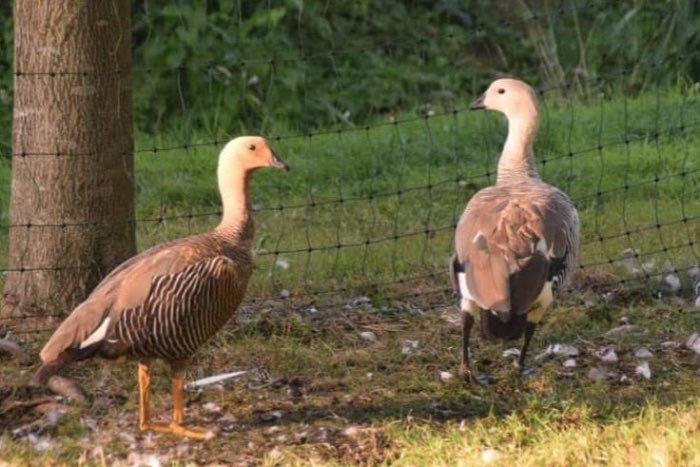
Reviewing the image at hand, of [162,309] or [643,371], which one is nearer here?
[162,309]

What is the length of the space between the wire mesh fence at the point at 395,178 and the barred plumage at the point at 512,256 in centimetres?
107

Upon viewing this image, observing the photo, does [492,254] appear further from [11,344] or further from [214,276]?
[11,344]

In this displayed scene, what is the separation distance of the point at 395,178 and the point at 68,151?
347 cm

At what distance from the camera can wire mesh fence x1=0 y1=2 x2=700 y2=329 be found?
7.52m

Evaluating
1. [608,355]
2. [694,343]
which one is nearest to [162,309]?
[608,355]

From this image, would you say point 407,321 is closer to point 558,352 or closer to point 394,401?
point 558,352

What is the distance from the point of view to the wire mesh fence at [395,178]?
24.7ft

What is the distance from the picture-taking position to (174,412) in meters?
5.55

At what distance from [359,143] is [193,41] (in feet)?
5.97

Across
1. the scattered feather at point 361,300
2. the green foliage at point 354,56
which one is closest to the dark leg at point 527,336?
the scattered feather at point 361,300

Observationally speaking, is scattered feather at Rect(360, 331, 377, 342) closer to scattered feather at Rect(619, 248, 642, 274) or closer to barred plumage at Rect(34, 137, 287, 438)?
barred plumage at Rect(34, 137, 287, 438)

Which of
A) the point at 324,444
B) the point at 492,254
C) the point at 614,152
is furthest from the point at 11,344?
the point at 614,152

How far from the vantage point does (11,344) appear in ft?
20.5

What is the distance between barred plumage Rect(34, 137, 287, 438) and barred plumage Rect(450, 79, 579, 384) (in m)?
0.91
